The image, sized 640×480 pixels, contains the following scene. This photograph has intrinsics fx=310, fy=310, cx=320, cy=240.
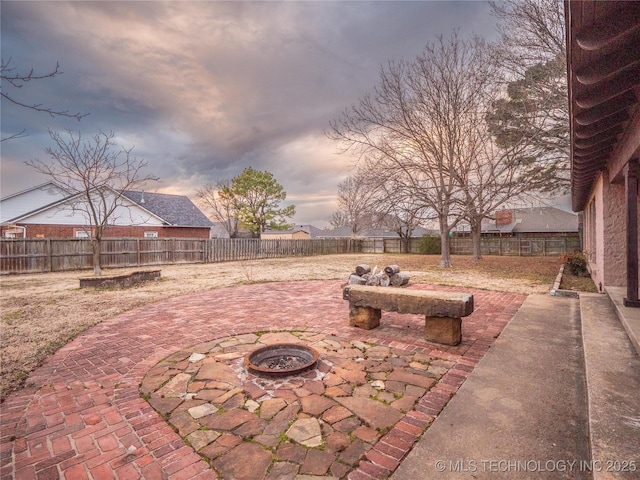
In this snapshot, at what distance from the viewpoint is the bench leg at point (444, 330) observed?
398 cm

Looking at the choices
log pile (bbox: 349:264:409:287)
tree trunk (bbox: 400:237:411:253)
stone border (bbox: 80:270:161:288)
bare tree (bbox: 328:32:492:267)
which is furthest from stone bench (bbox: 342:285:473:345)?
tree trunk (bbox: 400:237:411:253)

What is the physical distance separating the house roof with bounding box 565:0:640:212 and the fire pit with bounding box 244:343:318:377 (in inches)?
140

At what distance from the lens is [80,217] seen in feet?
69.3

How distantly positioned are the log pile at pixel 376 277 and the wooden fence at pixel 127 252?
13457 millimetres

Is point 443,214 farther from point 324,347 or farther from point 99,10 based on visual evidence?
point 99,10

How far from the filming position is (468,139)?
1375cm

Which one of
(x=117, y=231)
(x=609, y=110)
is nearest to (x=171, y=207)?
(x=117, y=231)

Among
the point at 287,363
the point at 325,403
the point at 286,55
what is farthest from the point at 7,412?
the point at 286,55

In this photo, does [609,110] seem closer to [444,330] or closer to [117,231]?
[444,330]

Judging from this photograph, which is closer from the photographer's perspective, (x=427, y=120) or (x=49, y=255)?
(x=49, y=255)

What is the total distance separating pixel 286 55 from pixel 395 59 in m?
5.86

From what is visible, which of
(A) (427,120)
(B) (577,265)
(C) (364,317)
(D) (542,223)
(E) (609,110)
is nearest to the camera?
(E) (609,110)

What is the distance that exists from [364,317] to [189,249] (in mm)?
16421

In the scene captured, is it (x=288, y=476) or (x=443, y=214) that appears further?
(x=443, y=214)
